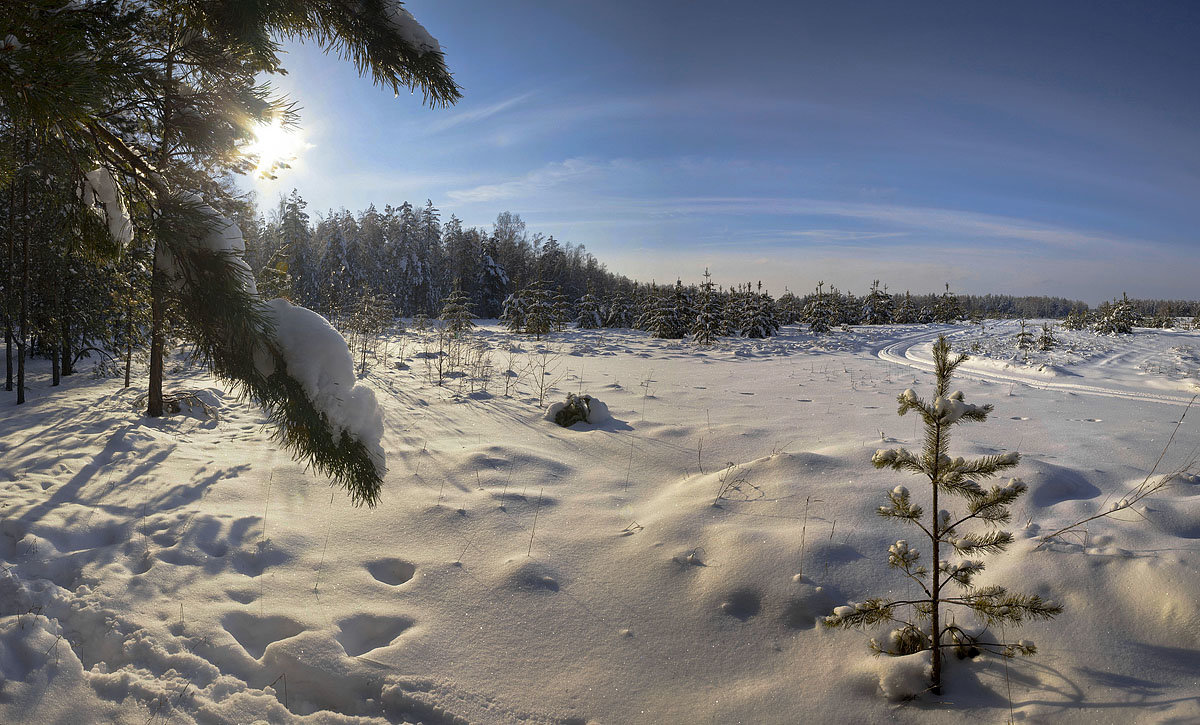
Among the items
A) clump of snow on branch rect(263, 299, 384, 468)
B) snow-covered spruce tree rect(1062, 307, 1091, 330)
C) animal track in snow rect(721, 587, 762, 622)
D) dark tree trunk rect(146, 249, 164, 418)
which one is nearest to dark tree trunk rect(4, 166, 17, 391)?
dark tree trunk rect(146, 249, 164, 418)

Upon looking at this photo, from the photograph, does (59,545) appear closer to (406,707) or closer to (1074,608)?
(406,707)

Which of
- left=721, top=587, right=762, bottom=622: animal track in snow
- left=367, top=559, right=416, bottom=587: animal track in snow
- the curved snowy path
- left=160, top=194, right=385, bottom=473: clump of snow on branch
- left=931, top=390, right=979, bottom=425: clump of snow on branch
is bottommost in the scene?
left=367, top=559, right=416, bottom=587: animal track in snow

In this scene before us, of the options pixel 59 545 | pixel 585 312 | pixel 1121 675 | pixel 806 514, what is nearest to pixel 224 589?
pixel 59 545

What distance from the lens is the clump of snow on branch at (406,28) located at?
1779 mm

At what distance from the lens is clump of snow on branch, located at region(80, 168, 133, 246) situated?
1728 mm

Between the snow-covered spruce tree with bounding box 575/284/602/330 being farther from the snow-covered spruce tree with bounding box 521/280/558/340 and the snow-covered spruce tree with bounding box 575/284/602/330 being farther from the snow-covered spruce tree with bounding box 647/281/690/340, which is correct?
the snow-covered spruce tree with bounding box 647/281/690/340

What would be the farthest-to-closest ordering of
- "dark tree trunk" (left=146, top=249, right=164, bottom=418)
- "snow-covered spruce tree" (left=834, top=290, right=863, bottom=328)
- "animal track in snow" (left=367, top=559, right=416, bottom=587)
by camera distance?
"snow-covered spruce tree" (left=834, top=290, right=863, bottom=328) → "dark tree trunk" (left=146, top=249, right=164, bottom=418) → "animal track in snow" (left=367, top=559, right=416, bottom=587)

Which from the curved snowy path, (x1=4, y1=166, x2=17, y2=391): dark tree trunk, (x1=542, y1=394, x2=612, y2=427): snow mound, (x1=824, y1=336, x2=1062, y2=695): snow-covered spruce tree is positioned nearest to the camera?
→ (x1=824, y1=336, x2=1062, y2=695): snow-covered spruce tree

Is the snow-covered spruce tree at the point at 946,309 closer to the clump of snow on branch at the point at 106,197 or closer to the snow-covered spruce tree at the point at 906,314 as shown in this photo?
the snow-covered spruce tree at the point at 906,314

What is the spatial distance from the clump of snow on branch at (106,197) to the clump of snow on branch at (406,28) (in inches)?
42.6

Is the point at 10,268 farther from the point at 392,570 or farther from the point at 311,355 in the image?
the point at 311,355

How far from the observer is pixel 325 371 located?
1.41m

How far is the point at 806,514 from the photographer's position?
362cm

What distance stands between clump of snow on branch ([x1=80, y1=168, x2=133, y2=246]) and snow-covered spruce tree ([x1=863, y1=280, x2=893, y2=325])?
50.8m
